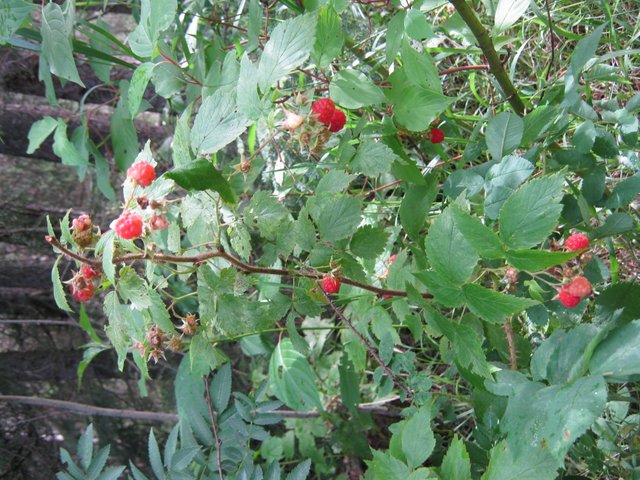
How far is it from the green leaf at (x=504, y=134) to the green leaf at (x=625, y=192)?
0.44 feet

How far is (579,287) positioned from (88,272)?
1.58 ft

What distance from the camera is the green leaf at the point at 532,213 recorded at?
48cm

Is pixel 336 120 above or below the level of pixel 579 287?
above

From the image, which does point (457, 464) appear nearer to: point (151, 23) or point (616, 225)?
point (616, 225)

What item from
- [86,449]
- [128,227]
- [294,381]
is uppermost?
[128,227]

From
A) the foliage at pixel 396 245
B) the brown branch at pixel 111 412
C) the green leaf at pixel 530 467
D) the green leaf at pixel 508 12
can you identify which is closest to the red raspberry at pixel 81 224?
the foliage at pixel 396 245

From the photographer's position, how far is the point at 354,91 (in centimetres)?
64

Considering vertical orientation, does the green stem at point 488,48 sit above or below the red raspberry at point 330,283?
above

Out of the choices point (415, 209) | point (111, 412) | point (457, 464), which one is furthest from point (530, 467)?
point (111, 412)

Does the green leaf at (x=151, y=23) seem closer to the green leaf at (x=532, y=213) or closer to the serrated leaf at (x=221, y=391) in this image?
the green leaf at (x=532, y=213)

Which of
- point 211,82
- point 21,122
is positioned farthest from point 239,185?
point 21,122

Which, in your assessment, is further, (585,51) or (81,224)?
(585,51)

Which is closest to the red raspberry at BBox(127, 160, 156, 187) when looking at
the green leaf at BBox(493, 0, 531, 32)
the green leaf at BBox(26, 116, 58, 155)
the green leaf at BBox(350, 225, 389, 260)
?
the green leaf at BBox(350, 225, 389, 260)

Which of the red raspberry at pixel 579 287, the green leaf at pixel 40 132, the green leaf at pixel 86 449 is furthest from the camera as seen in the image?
the green leaf at pixel 40 132
